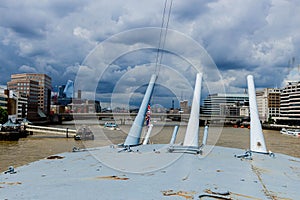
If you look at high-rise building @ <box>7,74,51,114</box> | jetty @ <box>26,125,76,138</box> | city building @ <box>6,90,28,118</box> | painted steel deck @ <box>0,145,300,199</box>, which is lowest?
jetty @ <box>26,125,76,138</box>

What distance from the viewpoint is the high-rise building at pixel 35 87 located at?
10806cm

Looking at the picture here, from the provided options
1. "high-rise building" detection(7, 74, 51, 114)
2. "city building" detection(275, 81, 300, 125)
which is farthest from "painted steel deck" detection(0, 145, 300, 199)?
"high-rise building" detection(7, 74, 51, 114)

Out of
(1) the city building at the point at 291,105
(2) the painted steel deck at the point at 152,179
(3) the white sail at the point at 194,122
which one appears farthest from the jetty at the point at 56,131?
(1) the city building at the point at 291,105

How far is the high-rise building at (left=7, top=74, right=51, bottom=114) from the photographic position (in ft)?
355

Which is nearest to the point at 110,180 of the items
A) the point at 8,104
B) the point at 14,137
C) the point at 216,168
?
the point at 216,168

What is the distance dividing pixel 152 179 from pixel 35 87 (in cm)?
11637

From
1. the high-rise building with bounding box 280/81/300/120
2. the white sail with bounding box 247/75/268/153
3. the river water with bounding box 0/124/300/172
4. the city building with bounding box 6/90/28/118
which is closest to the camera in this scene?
the white sail with bounding box 247/75/268/153

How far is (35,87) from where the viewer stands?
112688 millimetres

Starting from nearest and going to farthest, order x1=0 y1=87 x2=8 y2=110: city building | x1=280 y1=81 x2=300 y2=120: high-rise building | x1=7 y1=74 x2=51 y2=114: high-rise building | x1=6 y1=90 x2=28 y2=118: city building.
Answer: x1=0 y1=87 x2=8 y2=110: city building → x1=6 y1=90 x2=28 y2=118: city building → x1=280 y1=81 x2=300 y2=120: high-rise building → x1=7 y1=74 x2=51 y2=114: high-rise building

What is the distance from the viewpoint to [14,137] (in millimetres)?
38531

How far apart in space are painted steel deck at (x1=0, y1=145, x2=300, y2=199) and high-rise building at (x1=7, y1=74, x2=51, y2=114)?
4071 inches

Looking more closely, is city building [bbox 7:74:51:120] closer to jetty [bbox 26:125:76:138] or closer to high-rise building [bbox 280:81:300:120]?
jetty [bbox 26:125:76:138]

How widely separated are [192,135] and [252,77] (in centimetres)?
446

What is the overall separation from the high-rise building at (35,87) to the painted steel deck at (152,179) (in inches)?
4071
